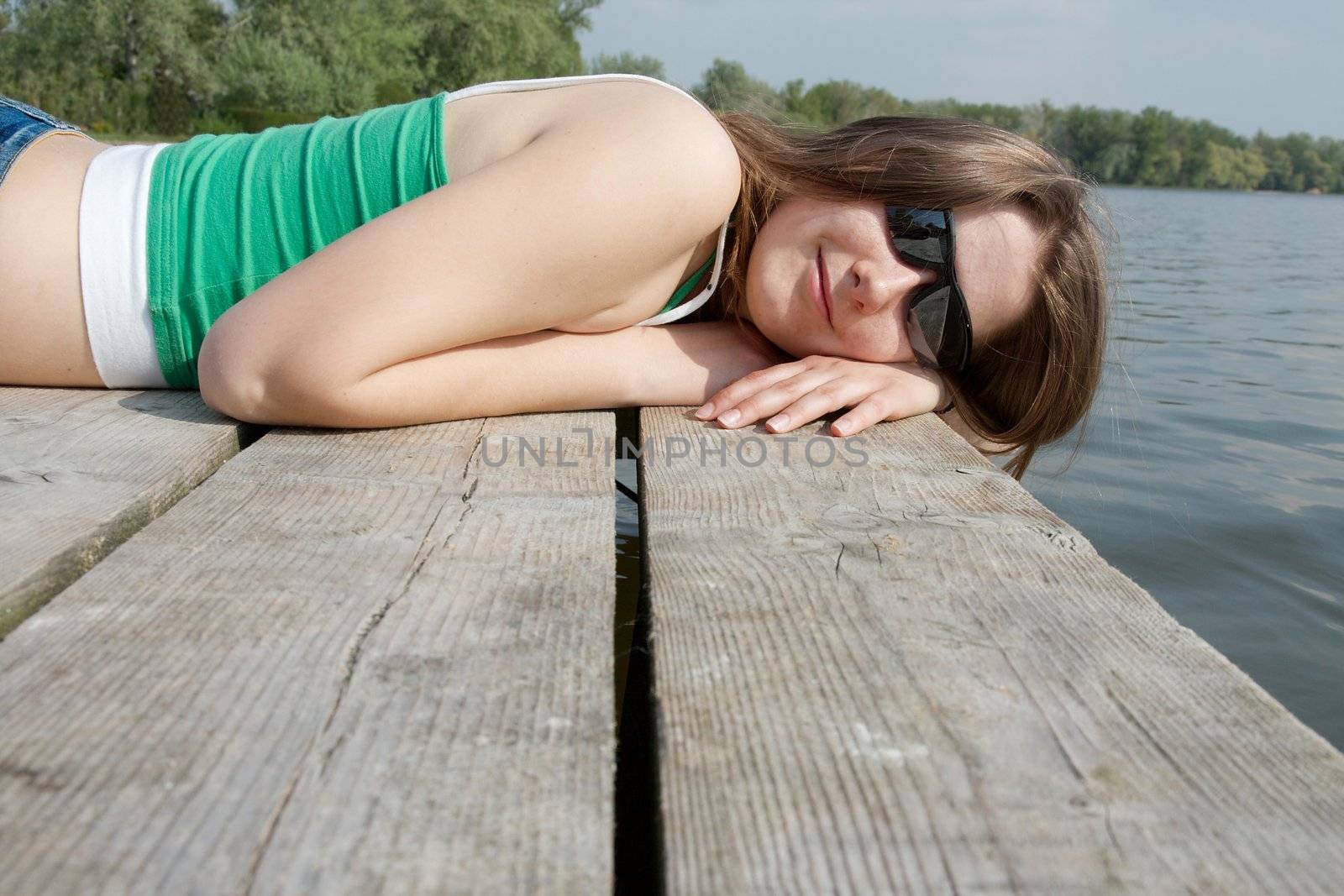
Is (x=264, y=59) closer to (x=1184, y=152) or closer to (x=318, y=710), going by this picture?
(x=318, y=710)

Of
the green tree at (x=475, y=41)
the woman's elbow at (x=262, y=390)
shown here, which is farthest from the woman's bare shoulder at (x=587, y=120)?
the green tree at (x=475, y=41)

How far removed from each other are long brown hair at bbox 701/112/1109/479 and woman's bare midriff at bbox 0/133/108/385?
145 centimetres

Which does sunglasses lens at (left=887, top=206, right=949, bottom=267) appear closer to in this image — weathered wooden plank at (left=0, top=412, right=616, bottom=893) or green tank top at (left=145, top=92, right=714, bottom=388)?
green tank top at (left=145, top=92, right=714, bottom=388)

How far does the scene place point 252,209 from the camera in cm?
233

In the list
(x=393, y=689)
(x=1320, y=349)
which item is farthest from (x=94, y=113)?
(x=393, y=689)

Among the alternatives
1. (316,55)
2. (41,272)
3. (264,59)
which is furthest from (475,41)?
(41,272)

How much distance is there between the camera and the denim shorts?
7.37ft

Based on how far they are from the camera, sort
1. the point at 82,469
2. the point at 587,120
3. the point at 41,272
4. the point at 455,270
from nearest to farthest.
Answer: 1. the point at 82,469
2. the point at 455,270
3. the point at 587,120
4. the point at 41,272

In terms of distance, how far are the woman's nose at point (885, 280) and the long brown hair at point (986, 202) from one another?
15 cm

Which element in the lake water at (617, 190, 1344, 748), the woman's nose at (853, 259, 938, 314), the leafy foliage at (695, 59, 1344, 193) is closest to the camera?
the woman's nose at (853, 259, 938, 314)

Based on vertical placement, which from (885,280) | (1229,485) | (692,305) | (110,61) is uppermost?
(110,61)

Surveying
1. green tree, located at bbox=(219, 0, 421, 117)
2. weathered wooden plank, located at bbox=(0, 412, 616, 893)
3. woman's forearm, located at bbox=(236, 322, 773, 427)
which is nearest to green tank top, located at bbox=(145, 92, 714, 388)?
woman's forearm, located at bbox=(236, 322, 773, 427)

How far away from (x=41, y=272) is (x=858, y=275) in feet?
5.74

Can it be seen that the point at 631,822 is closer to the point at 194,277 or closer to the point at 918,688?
the point at 918,688
